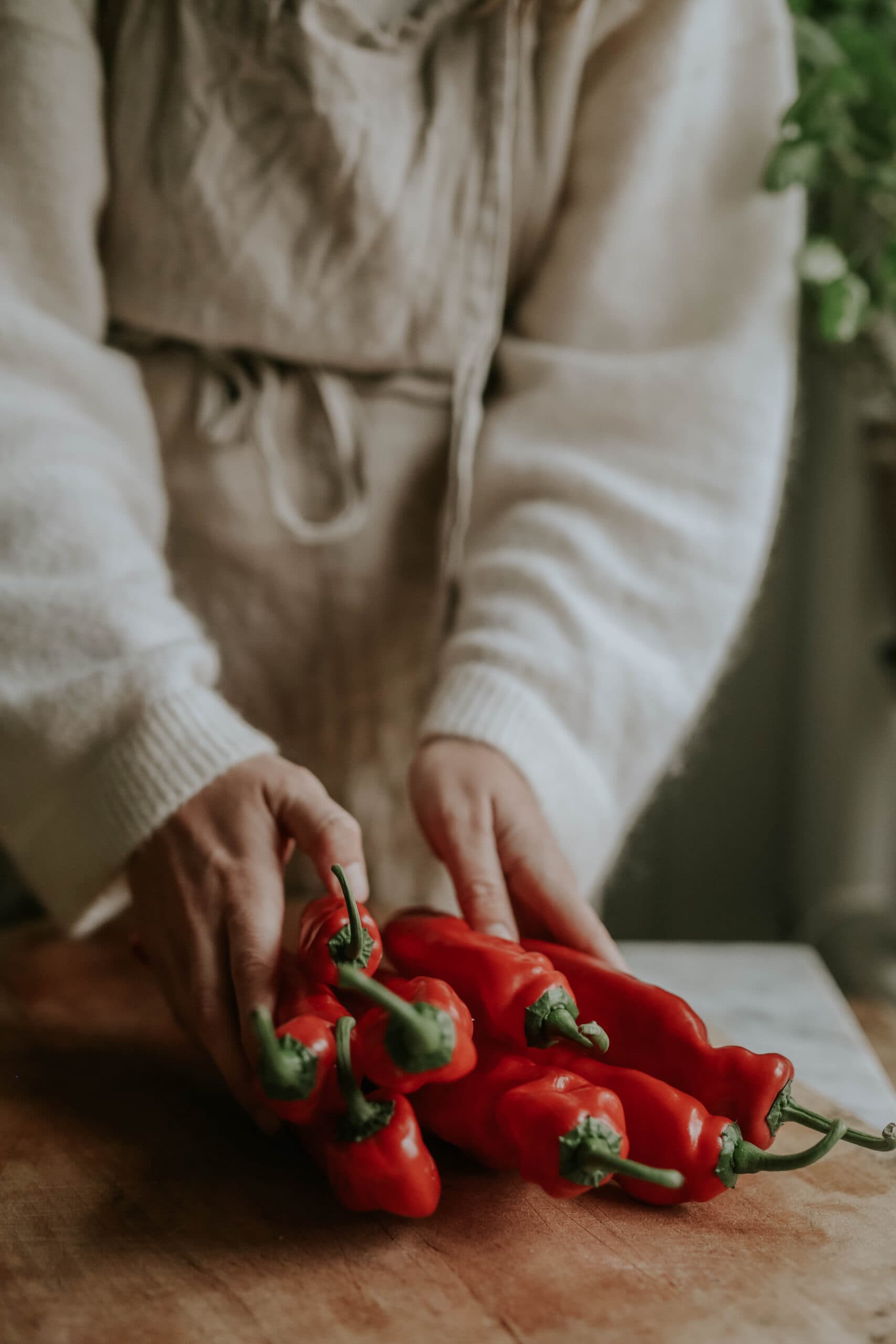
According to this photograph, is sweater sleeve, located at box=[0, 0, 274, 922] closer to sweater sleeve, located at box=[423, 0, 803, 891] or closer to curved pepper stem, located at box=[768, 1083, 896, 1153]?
sweater sleeve, located at box=[423, 0, 803, 891]

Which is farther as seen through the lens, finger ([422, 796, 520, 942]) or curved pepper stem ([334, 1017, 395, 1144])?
finger ([422, 796, 520, 942])

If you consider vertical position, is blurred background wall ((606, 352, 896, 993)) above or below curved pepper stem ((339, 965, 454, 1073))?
below

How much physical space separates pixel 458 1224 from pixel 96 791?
1.11 ft

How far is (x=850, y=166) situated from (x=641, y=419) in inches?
20.8

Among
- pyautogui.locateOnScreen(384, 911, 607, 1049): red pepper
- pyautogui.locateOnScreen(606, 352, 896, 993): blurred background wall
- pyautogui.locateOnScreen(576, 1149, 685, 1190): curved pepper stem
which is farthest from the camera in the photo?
pyautogui.locateOnScreen(606, 352, 896, 993): blurred background wall

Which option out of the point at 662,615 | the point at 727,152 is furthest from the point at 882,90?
the point at 662,615

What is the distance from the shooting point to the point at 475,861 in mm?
672

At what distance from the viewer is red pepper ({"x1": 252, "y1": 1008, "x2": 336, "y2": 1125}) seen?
19.1 inches

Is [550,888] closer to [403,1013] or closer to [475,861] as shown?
[475,861]

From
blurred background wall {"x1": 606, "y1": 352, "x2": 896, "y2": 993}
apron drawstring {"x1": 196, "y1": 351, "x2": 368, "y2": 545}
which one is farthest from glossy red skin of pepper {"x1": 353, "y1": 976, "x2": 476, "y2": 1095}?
blurred background wall {"x1": 606, "y1": 352, "x2": 896, "y2": 993}

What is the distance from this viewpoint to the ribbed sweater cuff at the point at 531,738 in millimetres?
755

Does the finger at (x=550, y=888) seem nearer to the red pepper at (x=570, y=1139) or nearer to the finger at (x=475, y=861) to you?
the finger at (x=475, y=861)

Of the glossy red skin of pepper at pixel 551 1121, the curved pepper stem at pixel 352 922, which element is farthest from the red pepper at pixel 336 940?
the glossy red skin of pepper at pixel 551 1121

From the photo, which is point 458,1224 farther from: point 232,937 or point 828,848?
point 828,848
